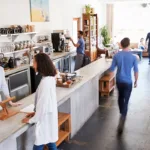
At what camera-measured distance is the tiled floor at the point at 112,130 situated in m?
3.74

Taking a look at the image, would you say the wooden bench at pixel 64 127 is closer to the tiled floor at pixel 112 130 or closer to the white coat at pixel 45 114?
Answer: the tiled floor at pixel 112 130

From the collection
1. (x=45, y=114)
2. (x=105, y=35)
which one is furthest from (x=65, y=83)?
(x=105, y=35)

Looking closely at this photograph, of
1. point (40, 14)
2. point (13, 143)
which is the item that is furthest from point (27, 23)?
point (13, 143)

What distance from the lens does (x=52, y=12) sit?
25.7ft

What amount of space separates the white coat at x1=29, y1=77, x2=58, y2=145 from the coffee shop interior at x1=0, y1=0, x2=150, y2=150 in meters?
0.12

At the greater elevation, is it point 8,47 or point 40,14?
point 40,14

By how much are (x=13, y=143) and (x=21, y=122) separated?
220mm

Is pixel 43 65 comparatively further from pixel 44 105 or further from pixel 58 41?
pixel 58 41

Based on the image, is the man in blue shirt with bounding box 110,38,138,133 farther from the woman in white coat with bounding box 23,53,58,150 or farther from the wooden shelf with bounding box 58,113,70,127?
the woman in white coat with bounding box 23,53,58,150

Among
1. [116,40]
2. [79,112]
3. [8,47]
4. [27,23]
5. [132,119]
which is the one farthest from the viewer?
[116,40]

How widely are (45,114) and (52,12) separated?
18.9ft

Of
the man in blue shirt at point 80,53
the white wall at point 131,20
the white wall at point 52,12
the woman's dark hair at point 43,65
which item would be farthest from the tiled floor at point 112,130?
the white wall at point 131,20

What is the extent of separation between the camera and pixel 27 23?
6.58m

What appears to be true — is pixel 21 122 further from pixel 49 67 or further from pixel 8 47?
pixel 8 47
